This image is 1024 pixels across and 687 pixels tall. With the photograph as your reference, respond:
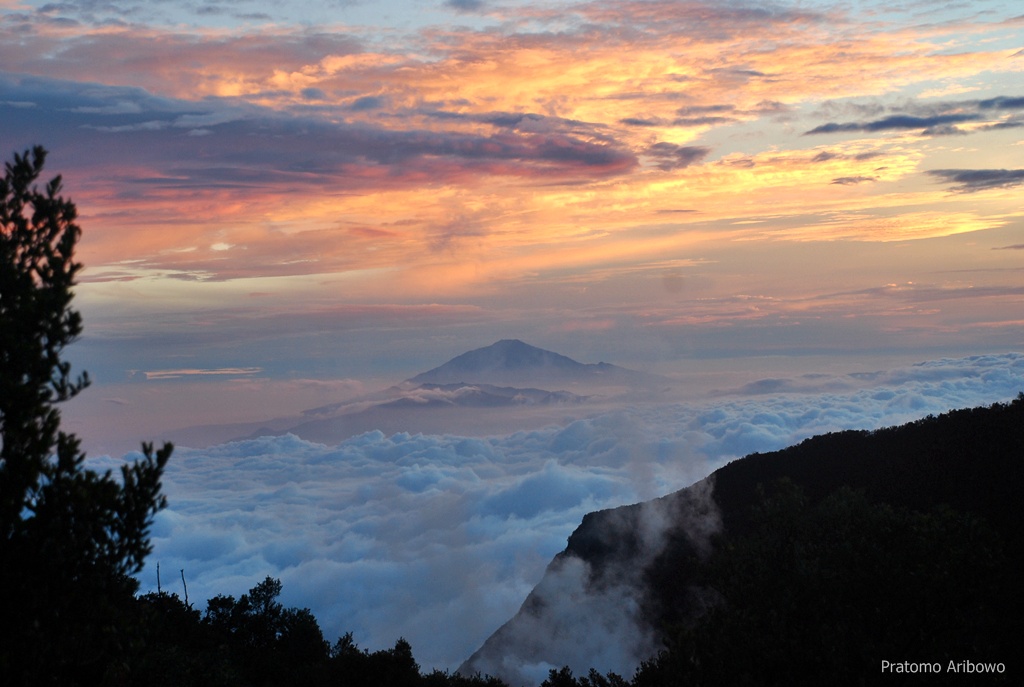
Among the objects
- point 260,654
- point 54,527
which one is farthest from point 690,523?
point 54,527

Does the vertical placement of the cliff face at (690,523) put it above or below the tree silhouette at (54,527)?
below

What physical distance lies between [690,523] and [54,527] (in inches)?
1655

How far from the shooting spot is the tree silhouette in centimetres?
1064

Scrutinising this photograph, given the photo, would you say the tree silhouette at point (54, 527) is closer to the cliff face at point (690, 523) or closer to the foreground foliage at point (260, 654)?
the foreground foliage at point (260, 654)

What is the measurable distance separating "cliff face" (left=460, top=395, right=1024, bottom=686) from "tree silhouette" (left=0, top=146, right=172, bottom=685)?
26658mm

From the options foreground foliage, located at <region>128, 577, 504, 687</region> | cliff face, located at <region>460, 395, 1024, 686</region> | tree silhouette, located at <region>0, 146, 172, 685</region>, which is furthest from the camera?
cliff face, located at <region>460, 395, 1024, 686</region>

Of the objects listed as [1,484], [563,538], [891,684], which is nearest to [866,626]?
[891,684]

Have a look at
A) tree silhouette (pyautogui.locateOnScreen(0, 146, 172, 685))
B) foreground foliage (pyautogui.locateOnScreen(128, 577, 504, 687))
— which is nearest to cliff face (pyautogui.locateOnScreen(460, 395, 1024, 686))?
foreground foliage (pyautogui.locateOnScreen(128, 577, 504, 687))

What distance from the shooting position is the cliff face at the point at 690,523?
35844mm

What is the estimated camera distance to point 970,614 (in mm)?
16625

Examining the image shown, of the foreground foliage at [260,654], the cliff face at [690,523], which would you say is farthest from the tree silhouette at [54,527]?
the cliff face at [690,523]

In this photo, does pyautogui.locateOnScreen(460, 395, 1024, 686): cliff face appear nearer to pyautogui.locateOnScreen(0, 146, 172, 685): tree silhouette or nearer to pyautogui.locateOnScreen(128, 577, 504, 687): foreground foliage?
pyautogui.locateOnScreen(128, 577, 504, 687): foreground foliage

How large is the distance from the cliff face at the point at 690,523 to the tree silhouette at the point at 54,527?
26658 mm

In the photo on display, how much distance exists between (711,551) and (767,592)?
27.5 meters
